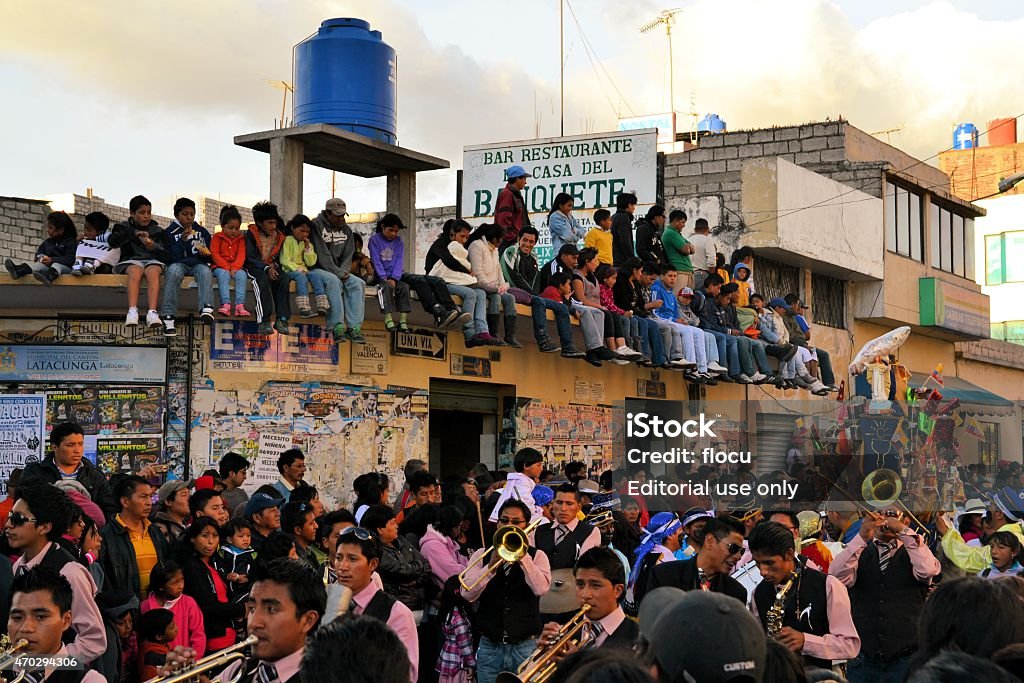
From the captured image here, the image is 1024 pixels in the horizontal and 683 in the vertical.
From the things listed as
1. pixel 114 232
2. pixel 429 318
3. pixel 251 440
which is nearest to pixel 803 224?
pixel 429 318

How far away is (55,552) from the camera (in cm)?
685

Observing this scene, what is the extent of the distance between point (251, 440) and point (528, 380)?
15.9ft

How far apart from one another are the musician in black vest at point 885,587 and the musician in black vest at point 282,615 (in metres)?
4.19

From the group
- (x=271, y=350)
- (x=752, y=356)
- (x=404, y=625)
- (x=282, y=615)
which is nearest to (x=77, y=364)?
(x=271, y=350)

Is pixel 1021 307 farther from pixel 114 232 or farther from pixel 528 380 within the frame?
pixel 114 232

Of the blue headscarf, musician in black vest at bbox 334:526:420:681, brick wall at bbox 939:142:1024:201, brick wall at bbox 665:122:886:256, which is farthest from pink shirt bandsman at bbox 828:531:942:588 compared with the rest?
brick wall at bbox 939:142:1024:201

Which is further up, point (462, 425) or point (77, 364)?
point (77, 364)

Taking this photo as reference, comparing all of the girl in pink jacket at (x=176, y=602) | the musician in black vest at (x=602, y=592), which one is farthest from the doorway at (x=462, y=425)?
the musician in black vest at (x=602, y=592)

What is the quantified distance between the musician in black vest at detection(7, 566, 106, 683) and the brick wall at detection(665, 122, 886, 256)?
20.8 meters

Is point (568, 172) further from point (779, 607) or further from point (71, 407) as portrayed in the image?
point (779, 607)

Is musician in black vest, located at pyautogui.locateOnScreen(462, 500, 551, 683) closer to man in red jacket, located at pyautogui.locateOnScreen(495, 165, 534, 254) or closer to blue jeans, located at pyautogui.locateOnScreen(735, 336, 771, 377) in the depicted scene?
man in red jacket, located at pyautogui.locateOnScreen(495, 165, 534, 254)

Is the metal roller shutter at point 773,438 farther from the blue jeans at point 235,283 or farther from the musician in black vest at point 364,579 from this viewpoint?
the musician in black vest at point 364,579

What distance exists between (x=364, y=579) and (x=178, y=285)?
6899 mm

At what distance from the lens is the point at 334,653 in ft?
11.9
